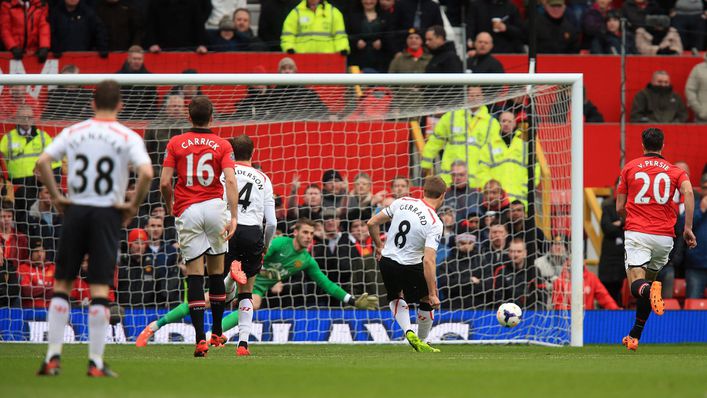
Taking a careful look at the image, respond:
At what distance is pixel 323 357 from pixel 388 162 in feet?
19.4

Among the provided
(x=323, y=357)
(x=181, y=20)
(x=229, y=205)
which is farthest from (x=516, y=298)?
(x=181, y=20)

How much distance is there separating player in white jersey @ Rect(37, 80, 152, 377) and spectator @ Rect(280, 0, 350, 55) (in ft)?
34.4

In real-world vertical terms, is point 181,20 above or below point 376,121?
above

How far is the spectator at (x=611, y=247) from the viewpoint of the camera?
51.2ft

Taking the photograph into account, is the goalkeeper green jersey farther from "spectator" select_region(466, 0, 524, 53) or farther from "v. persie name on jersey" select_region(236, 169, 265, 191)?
"spectator" select_region(466, 0, 524, 53)

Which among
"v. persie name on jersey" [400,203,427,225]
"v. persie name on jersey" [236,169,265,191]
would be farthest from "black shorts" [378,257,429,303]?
"v. persie name on jersey" [236,169,265,191]

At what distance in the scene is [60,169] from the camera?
1470cm

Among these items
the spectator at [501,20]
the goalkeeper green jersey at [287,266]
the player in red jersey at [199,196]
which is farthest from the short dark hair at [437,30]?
the player in red jersey at [199,196]

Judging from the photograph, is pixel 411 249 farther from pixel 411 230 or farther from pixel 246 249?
pixel 246 249

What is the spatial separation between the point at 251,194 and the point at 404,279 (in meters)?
1.84

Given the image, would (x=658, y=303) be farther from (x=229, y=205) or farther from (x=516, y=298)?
(x=229, y=205)

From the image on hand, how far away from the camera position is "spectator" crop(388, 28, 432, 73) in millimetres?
17359

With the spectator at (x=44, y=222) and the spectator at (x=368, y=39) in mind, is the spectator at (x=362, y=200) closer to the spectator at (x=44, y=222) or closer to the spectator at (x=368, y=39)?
the spectator at (x=368, y=39)

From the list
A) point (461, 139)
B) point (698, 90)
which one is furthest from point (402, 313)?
point (698, 90)
